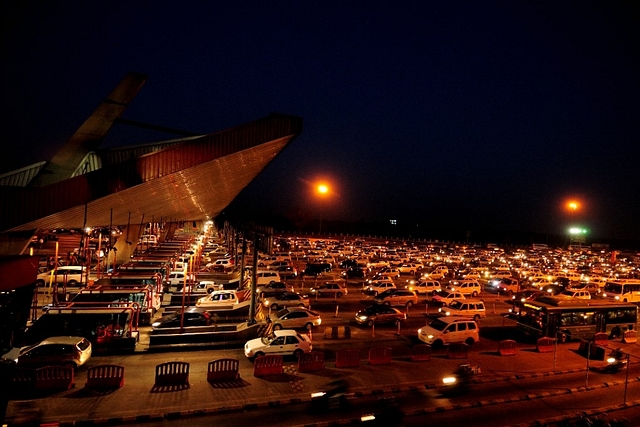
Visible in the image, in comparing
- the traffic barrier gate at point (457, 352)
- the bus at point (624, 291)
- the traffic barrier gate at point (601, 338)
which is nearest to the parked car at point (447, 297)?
the traffic barrier gate at point (601, 338)

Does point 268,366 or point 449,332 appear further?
point 449,332

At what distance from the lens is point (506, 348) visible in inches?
625

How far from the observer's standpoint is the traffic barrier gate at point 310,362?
1340 centimetres

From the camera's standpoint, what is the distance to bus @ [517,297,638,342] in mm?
17359

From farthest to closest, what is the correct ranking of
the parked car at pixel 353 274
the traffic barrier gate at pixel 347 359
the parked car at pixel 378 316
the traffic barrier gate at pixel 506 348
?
the parked car at pixel 353 274 < the parked car at pixel 378 316 < the traffic barrier gate at pixel 506 348 < the traffic barrier gate at pixel 347 359

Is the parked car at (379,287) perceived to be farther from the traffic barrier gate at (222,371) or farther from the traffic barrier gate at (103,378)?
the traffic barrier gate at (103,378)

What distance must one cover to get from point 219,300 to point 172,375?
9.35m

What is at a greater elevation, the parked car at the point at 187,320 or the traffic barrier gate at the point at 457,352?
the parked car at the point at 187,320

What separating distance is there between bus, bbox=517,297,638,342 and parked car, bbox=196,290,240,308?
14.4 metres

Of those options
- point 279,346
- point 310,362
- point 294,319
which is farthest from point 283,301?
point 310,362

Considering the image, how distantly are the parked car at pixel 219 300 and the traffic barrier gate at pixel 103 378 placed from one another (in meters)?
9.05

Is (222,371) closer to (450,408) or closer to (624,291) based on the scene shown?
(450,408)

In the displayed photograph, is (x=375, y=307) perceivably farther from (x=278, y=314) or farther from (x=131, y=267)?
(x=131, y=267)

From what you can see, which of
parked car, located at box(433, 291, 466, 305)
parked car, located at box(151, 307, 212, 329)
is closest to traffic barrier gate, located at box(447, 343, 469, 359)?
parked car, located at box(433, 291, 466, 305)
